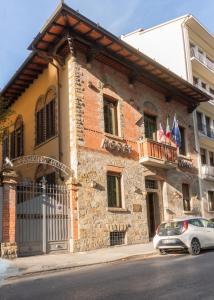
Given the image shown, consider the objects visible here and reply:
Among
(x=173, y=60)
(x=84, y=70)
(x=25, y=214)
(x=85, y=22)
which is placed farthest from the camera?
(x=173, y=60)

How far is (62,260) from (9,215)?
247 centimetres

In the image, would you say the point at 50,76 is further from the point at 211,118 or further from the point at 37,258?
the point at 211,118

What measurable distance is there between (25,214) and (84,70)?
25.3 feet

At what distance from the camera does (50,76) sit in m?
19.9

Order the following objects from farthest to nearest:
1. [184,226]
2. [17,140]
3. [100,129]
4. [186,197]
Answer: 1. [186,197]
2. [17,140]
3. [100,129]
4. [184,226]

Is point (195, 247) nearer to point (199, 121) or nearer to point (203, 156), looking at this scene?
point (203, 156)

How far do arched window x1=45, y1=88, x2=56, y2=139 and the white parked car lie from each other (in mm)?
7729

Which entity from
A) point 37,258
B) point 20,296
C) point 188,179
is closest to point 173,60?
point 188,179

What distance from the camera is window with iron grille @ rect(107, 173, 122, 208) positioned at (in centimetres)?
1836

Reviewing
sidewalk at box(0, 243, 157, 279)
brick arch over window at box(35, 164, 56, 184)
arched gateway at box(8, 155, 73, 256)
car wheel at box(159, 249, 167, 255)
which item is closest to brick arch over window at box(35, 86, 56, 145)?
brick arch over window at box(35, 164, 56, 184)

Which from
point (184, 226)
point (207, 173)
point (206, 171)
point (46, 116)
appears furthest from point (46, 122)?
point (207, 173)

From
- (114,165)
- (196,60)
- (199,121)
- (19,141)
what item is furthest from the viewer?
(196,60)

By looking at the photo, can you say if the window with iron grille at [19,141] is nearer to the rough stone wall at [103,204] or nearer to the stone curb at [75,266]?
the rough stone wall at [103,204]

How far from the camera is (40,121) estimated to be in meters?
20.9
